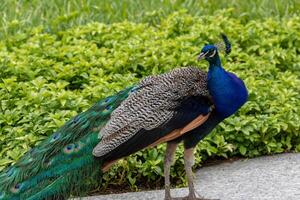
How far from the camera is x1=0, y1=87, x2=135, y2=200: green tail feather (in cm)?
426

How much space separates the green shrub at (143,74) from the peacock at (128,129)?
525 mm

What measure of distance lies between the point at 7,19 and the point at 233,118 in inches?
115

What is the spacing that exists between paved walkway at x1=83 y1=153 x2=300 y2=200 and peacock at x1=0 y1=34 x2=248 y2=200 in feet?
0.98

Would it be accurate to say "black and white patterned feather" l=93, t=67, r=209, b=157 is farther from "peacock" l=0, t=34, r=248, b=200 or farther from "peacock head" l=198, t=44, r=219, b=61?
"peacock head" l=198, t=44, r=219, b=61

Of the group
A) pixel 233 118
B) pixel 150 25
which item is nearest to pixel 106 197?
pixel 233 118

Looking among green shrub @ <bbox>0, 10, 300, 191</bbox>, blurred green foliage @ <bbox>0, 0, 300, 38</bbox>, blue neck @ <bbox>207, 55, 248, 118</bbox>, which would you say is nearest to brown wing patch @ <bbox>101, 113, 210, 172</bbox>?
blue neck @ <bbox>207, 55, 248, 118</bbox>

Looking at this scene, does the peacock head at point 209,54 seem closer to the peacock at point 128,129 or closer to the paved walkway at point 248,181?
the peacock at point 128,129

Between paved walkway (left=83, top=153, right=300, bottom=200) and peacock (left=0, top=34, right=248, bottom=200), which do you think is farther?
paved walkway (left=83, top=153, right=300, bottom=200)

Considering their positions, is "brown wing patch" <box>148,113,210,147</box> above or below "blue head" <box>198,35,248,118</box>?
below

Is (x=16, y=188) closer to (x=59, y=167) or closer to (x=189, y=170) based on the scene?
(x=59, y=167)

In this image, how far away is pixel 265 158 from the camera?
5.36 metres

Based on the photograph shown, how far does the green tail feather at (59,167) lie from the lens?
14.0 feet

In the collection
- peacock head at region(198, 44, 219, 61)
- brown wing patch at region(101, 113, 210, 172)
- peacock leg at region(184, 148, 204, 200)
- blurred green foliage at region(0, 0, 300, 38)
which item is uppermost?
peacock head at region(198, 44, 219, 61)

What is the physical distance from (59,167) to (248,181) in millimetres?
1191
